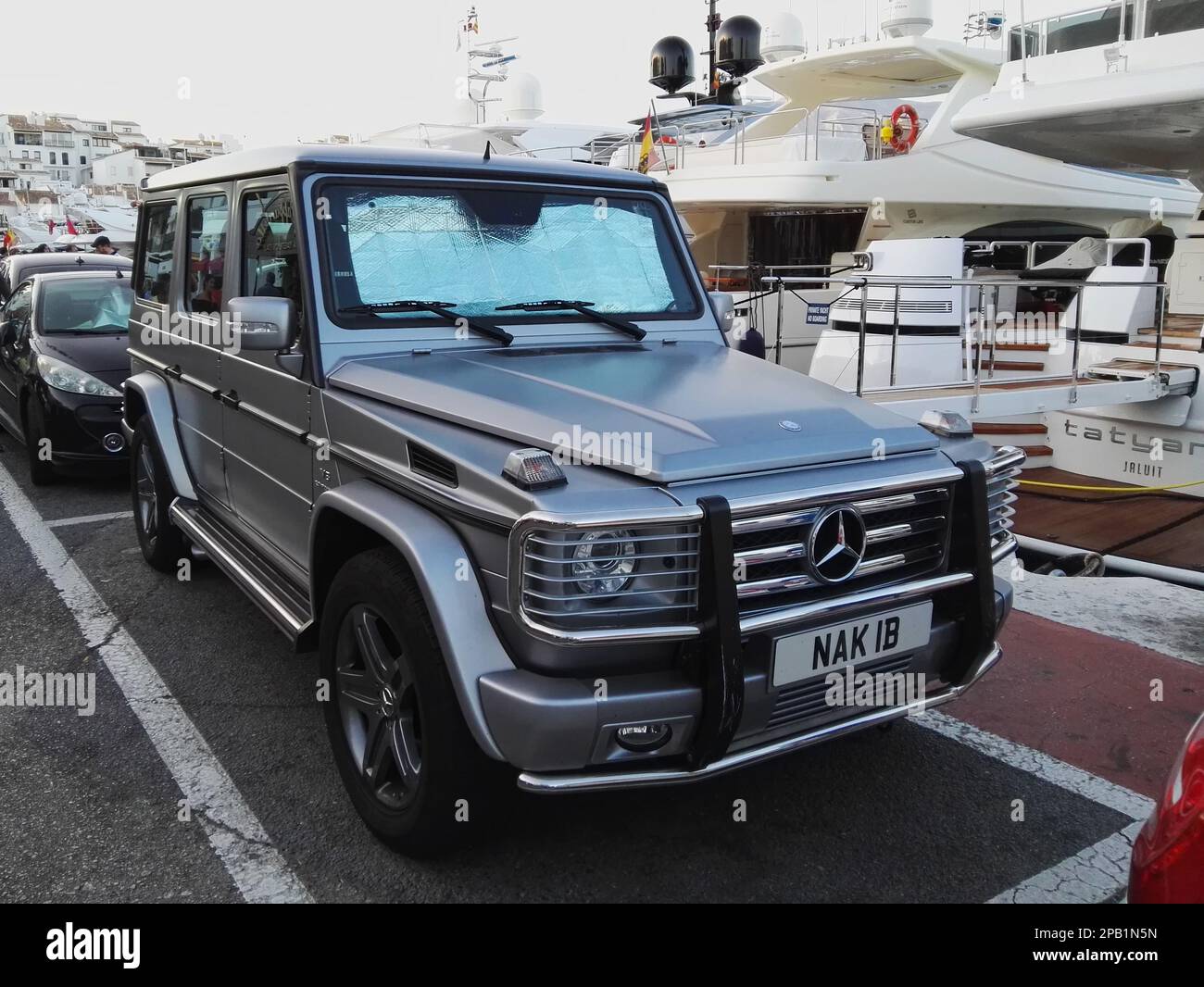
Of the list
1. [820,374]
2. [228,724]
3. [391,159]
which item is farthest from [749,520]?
[820,374]

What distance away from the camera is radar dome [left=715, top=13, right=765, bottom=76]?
77.8 feet

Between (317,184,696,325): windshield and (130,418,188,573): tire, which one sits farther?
(130,418,188,573): tire

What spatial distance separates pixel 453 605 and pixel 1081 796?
2.27 metres

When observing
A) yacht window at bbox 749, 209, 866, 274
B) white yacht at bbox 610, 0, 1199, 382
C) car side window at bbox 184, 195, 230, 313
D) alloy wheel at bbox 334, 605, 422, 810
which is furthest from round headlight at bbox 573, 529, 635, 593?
yacht window at bbox 749, 209, 866, 274

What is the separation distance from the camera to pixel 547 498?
2498mm

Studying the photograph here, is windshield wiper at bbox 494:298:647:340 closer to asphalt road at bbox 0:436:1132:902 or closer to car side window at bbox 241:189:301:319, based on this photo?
car side window at bbox 241:189:301:319

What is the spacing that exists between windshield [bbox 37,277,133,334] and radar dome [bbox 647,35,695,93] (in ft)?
56.5

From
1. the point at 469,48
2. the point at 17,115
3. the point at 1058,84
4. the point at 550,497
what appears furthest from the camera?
the point at 17,115

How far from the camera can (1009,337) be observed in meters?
11.8

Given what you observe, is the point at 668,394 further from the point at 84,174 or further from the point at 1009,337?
the point at 84,174

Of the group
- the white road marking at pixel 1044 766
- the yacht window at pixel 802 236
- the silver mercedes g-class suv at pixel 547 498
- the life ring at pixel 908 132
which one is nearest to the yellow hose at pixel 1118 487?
the white road marking at pixel 1044 766

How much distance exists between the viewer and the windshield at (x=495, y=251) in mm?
3664

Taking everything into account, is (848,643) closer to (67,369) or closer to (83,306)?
(67,369)

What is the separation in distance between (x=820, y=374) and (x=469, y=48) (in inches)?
1015
